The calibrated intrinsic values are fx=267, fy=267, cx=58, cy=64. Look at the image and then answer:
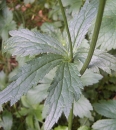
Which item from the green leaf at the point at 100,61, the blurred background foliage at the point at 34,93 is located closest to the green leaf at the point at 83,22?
the green leaf at the point at 100,61

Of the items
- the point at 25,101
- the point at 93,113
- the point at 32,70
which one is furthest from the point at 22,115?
the point at 32,70

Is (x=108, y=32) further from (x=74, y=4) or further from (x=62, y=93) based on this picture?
(x=62, y=93)

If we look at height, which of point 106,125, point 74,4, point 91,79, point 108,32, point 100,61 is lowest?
point 106,125

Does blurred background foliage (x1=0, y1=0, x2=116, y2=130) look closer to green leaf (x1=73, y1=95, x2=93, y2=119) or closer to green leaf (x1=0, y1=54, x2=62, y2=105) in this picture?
green leaf (x1=73, y1=95, x2=93, y2=119)

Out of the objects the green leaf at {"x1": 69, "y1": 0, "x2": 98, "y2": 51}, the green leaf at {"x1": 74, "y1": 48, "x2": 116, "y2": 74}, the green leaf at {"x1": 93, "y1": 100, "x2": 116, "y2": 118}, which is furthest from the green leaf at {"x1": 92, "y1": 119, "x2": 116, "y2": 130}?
the green leaf at {"x1": 69, "y1": 0, "x2": 98, "y2": 51}

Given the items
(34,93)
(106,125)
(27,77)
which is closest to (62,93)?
(27,77)

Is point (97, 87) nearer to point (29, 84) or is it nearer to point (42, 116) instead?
point (42, 116)
